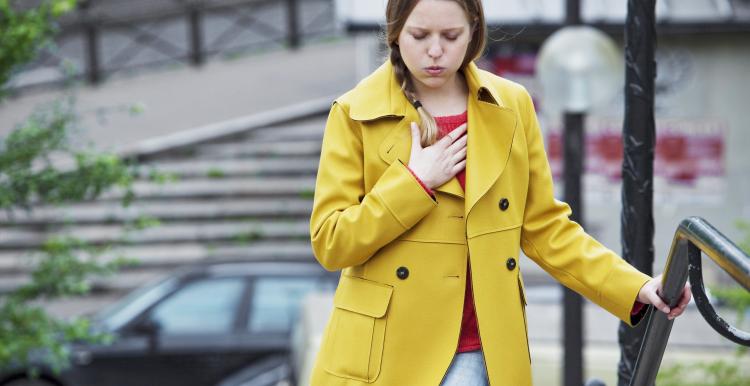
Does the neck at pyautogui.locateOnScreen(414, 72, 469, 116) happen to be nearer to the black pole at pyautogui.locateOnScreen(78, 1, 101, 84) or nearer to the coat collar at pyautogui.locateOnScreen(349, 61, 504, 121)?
the coat collar at pyautogui.locateOnScreen(349, 61, 504, 121)

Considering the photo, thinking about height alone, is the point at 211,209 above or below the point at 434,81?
below

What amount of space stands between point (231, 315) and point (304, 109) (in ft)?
20.7

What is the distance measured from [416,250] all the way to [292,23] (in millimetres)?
16184

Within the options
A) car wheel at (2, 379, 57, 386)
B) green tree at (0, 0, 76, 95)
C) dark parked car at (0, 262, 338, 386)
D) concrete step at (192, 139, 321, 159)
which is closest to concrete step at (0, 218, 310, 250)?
concrete step at (192, 139, 321, 159)

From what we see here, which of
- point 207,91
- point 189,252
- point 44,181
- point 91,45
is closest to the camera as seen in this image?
point 44,181

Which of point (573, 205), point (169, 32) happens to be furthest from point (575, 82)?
point (169, 32)

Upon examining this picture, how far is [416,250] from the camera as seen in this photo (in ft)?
8.99

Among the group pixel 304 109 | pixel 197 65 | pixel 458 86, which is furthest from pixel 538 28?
pixel 458 86

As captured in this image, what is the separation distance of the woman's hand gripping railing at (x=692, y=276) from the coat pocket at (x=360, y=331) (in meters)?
0.57

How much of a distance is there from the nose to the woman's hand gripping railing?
60cm

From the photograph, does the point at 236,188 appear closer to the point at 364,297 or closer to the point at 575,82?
the point at 575,82

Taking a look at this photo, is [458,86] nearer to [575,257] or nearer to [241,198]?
[575,257]

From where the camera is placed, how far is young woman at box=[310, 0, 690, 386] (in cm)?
271

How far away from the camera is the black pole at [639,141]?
3232 mm
